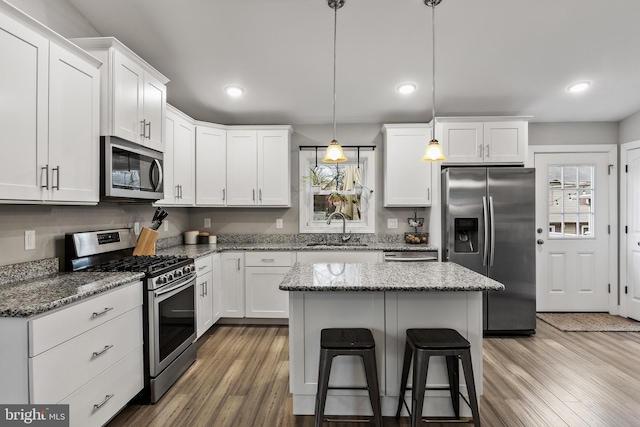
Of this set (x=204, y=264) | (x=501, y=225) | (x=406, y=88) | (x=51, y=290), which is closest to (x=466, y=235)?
(x=501, y=225)

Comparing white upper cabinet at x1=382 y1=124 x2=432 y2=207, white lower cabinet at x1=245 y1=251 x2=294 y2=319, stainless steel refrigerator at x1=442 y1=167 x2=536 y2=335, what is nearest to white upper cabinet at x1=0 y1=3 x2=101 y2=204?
white lower cabinet at x1=245 y1=251 x2=294 y2=319

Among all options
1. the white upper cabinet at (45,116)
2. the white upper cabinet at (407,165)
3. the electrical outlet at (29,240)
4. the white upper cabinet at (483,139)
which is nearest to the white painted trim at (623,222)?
the white upper cabinet at (483,139)

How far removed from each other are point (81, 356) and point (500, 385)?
270cm

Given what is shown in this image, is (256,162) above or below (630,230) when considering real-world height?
above

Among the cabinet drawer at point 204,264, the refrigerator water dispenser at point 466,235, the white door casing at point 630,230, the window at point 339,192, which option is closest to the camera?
the cabinet drawer at point 204,264

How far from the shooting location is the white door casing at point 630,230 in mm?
3961

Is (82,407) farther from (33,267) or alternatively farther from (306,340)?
(306,340)

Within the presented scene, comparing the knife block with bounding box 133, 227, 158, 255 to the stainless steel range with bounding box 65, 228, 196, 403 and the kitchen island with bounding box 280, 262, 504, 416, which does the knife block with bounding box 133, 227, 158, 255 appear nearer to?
the stainless steel range with bounding box 65, 228, 196, 403

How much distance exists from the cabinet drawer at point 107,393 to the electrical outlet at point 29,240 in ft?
2.93

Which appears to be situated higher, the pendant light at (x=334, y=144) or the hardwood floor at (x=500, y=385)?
the pendant light at (x=334, y=144)

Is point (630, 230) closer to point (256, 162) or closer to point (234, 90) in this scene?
point (256, 162)

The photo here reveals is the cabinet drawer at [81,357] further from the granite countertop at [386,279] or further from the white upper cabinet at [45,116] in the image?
the granite countertop at [386,279]

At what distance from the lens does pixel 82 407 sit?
174 centimetres

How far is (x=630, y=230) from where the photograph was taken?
159 inches
